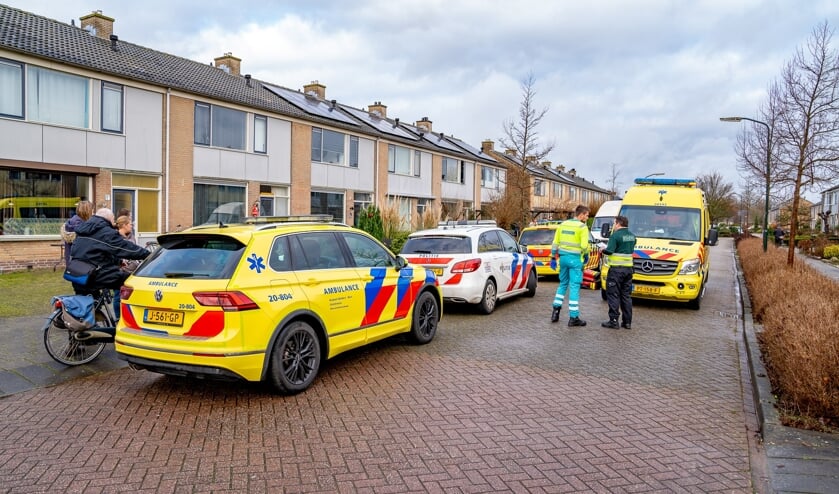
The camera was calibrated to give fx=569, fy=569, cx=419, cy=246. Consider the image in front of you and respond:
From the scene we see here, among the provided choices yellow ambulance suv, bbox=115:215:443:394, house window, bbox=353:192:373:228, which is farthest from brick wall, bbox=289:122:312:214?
yellow ambulance suv, bbox=115:215:443:394

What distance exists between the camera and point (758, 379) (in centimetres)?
596

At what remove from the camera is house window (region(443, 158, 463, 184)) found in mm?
35188

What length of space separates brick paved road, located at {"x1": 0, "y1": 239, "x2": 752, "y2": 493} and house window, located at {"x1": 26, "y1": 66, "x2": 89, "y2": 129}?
12.7 m

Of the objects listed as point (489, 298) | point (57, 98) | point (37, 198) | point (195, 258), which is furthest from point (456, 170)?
point (195, 258)

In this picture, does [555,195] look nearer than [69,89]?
No

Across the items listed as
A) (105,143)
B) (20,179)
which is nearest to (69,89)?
(105,143)

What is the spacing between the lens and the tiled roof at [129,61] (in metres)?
15.7

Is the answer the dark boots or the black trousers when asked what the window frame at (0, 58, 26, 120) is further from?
the black trousers

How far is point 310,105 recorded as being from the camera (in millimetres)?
26734

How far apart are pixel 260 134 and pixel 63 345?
17.0 meters

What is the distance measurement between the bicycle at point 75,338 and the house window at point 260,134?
16.3 m

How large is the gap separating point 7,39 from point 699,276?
17.5m

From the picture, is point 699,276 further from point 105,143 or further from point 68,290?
point 105,143

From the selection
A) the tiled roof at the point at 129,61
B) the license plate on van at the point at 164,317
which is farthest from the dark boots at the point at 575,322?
the tiled roof at the point at 129,61
